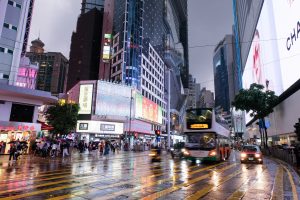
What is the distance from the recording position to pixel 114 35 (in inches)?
3238

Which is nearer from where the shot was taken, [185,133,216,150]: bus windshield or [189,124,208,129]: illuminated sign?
[185,133,216,150]: bus windshield

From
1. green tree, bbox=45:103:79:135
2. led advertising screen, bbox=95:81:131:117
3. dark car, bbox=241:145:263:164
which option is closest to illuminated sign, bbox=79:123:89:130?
led advertising screen, bbox=95:81:131:117

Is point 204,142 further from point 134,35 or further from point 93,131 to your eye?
point 134,35

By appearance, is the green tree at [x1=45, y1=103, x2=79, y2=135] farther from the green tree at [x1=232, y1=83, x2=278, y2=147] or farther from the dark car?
the green tree at [x1=232, y1=83, x2=278, y2=147]

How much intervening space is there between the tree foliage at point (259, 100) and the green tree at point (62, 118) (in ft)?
96.2

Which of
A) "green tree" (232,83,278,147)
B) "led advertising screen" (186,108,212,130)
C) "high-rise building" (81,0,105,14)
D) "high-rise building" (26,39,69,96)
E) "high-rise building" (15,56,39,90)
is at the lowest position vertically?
"led advertising screen" (186,108,212,130)

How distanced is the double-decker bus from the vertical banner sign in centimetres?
3935

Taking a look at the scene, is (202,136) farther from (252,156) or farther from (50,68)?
(50,68)

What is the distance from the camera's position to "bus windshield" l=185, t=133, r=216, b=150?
20.3 m

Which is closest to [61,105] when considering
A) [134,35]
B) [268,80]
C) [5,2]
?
[5,2]

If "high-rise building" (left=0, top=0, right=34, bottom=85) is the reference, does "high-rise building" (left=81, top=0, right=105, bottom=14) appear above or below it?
above

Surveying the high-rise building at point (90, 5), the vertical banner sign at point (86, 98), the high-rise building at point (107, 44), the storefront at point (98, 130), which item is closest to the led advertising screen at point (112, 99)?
the vertical banner sign at point (86, 98)

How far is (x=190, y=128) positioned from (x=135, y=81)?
52887 mm

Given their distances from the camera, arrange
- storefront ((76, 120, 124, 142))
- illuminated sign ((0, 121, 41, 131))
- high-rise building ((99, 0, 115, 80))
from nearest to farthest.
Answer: illuminated sign ((0, 121, 41, 131)) → storefront ((76, 120, 124, 142)) → high-rise building ((99, 0, 115, 80))
